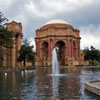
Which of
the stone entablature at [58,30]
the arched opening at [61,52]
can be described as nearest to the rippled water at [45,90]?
the stone entablature at [58,30]

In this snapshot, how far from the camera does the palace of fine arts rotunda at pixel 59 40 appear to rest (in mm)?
78562

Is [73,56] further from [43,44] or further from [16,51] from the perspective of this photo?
[16,51]

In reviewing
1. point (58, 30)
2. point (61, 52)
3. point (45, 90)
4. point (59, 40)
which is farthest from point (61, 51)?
point (45, 90)

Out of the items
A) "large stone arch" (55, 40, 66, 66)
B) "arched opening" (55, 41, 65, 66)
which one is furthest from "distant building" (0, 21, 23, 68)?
"arched opening" (55, 41, 65, 66)

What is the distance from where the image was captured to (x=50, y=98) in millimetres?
7504

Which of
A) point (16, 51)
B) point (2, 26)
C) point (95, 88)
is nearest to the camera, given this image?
point (95, 88)

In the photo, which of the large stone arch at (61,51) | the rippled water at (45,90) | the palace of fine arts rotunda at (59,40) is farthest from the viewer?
the large stone arch at (61,51)

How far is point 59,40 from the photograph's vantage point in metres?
80.1

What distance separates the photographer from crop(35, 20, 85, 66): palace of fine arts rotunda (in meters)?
78.6

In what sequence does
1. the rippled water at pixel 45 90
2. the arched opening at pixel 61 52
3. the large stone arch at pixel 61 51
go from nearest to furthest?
1. the rippled water at pixel 45 90
2. the large stone arch at pixel 61 51
3. the arched opening at pixel 61 52

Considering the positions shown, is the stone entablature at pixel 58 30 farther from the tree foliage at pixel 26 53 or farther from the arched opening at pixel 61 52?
the tree foliage at pixel 26 53

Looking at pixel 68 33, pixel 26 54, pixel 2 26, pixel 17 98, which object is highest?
pixel 68 33

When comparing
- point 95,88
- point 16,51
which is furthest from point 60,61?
point 95,88

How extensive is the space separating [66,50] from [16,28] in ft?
126
